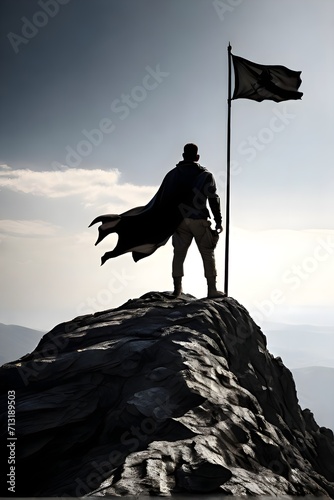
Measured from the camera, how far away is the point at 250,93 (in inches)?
417

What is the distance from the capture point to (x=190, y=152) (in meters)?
8.98

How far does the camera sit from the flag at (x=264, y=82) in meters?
10.5

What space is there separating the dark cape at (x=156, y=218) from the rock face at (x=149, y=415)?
4.89 ft

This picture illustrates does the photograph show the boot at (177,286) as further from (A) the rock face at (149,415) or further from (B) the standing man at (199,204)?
(A) the rock face at (149,415)

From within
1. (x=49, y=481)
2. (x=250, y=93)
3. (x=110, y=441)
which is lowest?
(x=49, y=481)

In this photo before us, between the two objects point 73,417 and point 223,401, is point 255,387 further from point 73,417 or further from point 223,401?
point 73,417

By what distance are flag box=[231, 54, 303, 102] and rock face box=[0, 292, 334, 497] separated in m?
5.06

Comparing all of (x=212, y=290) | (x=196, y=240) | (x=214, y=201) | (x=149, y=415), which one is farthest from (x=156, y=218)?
(x=149, y=415)

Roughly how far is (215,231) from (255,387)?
286cm

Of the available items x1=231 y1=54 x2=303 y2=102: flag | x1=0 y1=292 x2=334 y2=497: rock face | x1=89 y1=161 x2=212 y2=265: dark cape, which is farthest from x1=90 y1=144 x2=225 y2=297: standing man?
x1=231 y1=54 x2=303 y2=102: flag

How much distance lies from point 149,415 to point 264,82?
800cm

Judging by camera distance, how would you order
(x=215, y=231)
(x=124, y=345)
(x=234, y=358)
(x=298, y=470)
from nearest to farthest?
1. (x=298, y=470)
2. (x=124, y=345)
3. (x=234, y=358)
4. (x=215, y=231)

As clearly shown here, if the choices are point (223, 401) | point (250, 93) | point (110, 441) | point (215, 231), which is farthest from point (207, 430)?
point (250, 93)

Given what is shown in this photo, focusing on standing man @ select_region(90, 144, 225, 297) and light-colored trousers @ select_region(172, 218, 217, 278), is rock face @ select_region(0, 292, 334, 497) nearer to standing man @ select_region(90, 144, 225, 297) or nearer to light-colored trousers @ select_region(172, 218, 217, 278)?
light-colored trousers @ select_region(172, 218, 217, 278)
